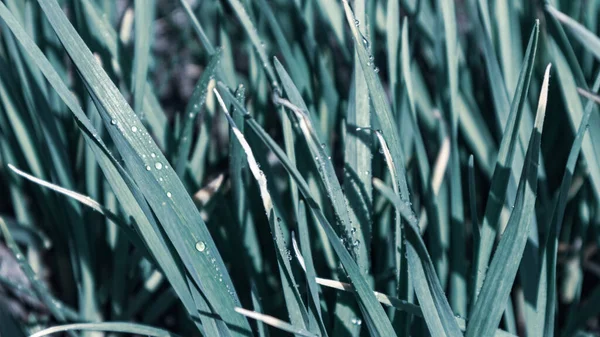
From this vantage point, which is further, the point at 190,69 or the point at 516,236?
the point at 190,69

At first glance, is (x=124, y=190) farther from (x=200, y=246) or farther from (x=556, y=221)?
(x=556, y=221)

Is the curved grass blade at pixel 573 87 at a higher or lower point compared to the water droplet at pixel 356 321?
higher

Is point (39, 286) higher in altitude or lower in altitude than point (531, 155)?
lower

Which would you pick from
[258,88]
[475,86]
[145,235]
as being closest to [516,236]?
[145,235]

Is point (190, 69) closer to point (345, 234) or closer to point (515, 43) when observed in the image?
point (515, 43)

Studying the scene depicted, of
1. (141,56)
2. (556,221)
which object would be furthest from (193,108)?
(556,221)

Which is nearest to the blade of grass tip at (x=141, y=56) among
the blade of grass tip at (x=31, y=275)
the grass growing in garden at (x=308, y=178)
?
the grass growing in garden at (x=308, y=178)

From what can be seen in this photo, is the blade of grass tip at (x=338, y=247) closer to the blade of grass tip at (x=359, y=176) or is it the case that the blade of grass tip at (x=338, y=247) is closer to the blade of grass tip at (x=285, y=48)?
the blade of grass tip at (x=359, y=176)
